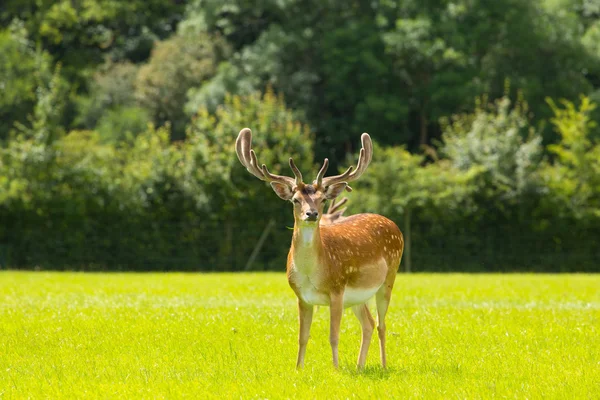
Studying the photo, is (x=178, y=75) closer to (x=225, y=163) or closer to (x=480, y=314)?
(x=225, y=163)

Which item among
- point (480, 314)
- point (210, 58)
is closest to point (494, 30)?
point (210, 58)

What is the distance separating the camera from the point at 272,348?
11070mm

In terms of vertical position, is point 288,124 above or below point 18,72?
below

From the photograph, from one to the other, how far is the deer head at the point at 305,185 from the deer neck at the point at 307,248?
114 millimetres

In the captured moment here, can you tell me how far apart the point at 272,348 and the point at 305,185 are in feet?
8.99

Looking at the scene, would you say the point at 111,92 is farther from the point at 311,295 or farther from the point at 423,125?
the point at 311,295

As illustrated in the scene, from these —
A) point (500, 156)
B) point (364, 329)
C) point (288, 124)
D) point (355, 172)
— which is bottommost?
point (364, 329)

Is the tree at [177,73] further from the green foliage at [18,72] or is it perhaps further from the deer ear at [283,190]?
the deer ear at [283,190]

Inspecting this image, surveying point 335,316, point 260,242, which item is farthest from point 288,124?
point 335,316

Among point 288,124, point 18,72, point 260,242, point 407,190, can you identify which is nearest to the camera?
point 260,242

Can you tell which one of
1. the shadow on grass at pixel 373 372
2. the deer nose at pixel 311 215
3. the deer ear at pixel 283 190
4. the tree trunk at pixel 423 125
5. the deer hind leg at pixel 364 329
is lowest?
the shadow on grass at pixel 373 372

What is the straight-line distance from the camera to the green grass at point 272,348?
863 centimetres

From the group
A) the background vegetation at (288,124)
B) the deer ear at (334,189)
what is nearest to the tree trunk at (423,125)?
the background vegetation at (288,124)

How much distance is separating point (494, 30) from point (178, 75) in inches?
587
